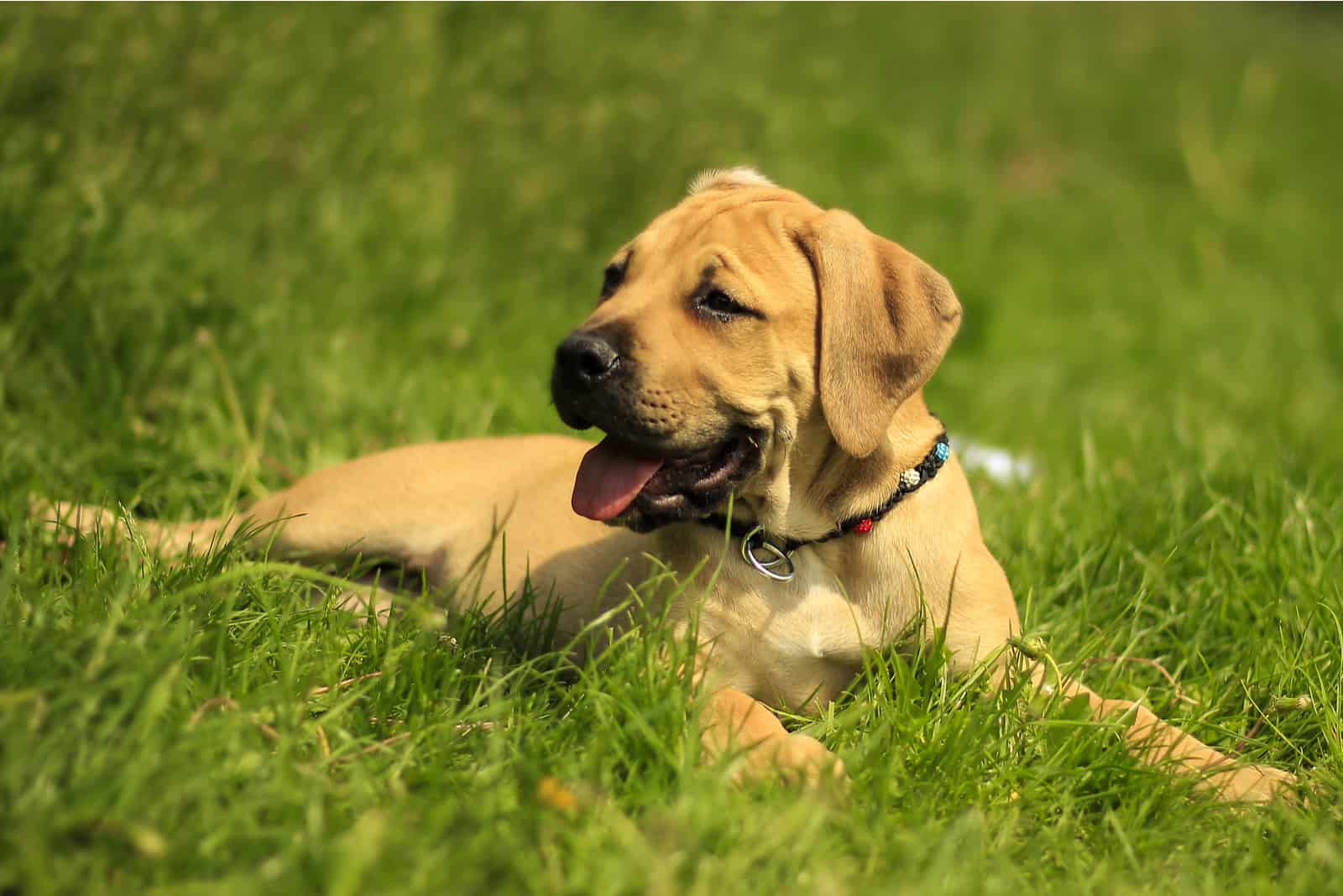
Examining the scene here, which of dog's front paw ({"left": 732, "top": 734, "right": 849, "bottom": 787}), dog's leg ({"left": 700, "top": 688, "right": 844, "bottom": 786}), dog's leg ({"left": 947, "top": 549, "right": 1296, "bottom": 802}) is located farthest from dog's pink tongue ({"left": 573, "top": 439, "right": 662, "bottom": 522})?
dog's leg ({"left": 947, "top": 549, "right": 1296, "bottom": 802})

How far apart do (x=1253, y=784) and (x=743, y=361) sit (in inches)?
62.8

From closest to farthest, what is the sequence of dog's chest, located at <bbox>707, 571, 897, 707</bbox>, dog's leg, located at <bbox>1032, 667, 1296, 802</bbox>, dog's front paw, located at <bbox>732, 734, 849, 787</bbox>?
dog's front paw, located at <bbox>732, 734, 849, 787</bbox>, dog's leg, located at <bbox>1032, 667, 1296, 802</bbox>, dog's chest, located at <bbox>707, 571, 897, 707</bbox>

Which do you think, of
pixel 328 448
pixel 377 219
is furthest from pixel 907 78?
pixel 328 448

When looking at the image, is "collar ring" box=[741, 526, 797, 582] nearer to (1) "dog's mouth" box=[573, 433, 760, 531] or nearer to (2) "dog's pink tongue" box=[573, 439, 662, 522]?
(1) "dog's mouth" box=[573, 433, 760, 531]

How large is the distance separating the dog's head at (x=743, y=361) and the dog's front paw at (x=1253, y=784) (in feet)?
3.75

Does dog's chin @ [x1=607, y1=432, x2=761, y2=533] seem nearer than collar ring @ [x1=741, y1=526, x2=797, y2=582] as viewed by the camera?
Yes

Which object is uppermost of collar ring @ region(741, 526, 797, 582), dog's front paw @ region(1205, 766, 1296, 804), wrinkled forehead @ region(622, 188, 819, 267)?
wrinkled forehead @ region(622, 188, 819, 267)

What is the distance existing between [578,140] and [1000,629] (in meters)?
5.24

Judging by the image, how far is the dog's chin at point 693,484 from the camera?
3039mm

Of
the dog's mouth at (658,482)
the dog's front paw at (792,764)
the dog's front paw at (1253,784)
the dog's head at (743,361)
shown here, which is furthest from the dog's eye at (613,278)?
the dog's front paw at (1253,784)

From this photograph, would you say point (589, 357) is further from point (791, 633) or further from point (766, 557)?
point (791, 633)

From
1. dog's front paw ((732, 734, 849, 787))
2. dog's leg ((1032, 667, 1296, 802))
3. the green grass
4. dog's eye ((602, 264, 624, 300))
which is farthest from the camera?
dog's eye ((602, 264, 624, 300))

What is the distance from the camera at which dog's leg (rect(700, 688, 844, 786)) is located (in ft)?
8.41

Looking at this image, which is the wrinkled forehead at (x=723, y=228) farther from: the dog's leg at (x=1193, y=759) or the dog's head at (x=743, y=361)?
the dog's leg at (x=1193, y=759)
